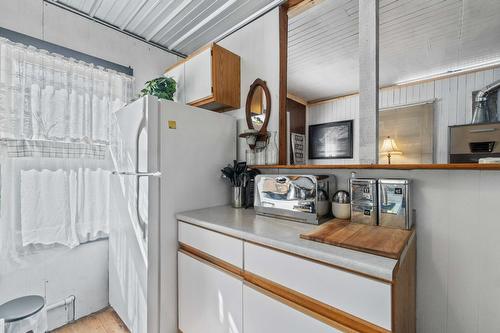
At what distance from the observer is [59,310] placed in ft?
5.74

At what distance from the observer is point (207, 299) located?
1.26 m

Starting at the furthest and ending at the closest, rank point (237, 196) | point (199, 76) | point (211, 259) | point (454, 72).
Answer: point (199, 76) < point (237, 196) < point (211, 259) < point (454, 72)

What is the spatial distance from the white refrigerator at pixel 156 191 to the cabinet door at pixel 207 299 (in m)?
0.11

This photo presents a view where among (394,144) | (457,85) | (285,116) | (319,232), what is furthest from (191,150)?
(457,85)

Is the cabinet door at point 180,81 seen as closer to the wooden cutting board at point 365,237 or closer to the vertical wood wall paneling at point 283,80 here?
the vertical wood wall paneling at point 283,80

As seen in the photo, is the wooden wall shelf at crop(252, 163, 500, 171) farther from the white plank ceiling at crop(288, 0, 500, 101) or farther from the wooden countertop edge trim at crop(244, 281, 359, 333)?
the wooden countertop edge trim at crop(244, 281, 359, 333)

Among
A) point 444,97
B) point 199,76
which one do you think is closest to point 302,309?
point 444,97

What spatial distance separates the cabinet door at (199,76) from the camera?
1839 mm

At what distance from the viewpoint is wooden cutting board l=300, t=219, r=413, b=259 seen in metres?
0.78

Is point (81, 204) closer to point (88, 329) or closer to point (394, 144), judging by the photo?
point (88, 329)

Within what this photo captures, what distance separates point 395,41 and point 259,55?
3.14ft

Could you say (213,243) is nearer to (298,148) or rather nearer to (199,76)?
(298,148)

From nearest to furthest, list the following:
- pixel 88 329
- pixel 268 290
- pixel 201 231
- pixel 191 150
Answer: pixel 268 290
pixel 201 231
pixel 191 150
pixel 88 329

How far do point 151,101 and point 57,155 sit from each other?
1.01m
